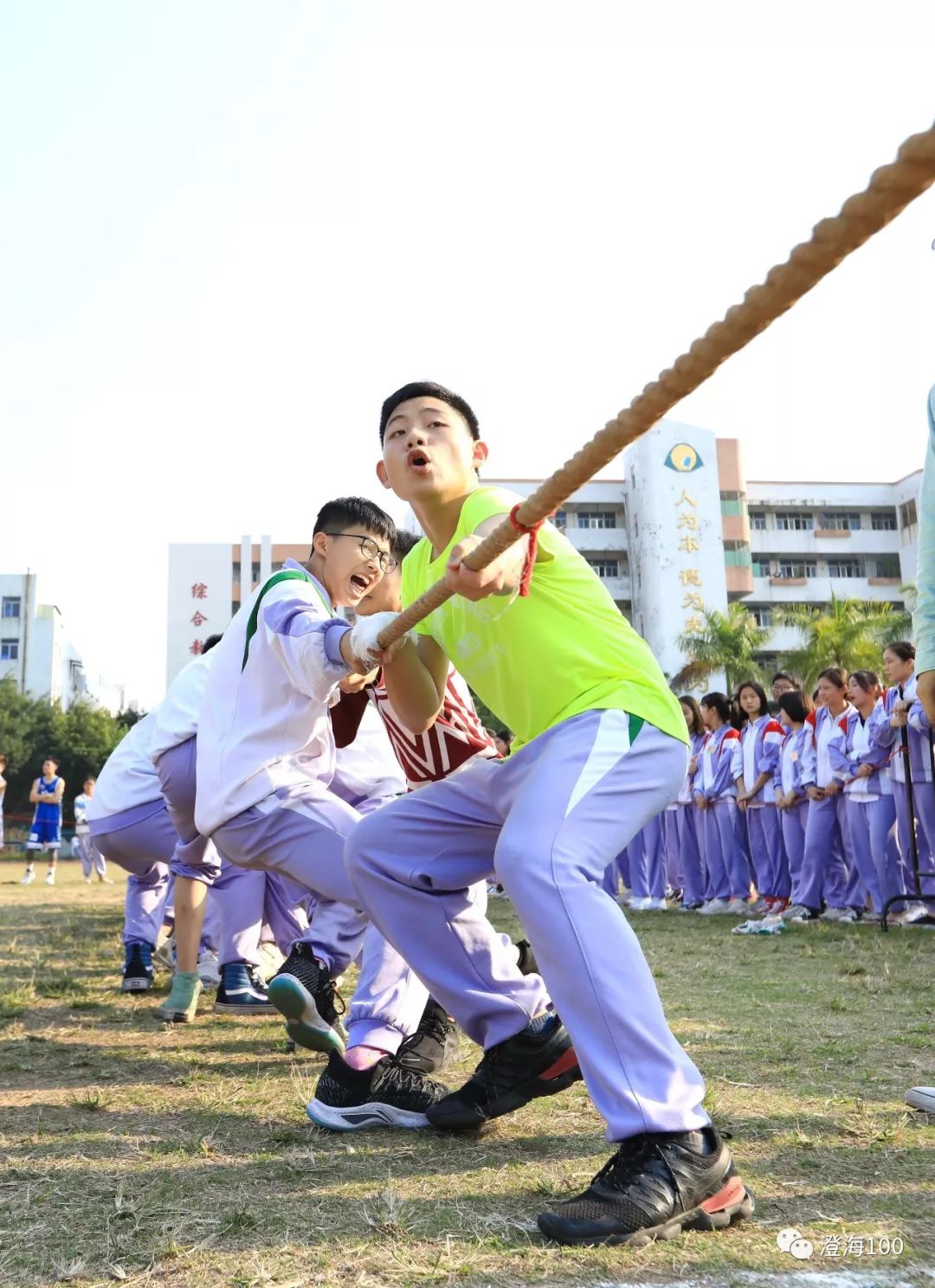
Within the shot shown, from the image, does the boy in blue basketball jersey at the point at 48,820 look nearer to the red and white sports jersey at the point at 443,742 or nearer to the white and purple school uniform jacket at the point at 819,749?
the white and purple school uniform jacket at the point at 819,749

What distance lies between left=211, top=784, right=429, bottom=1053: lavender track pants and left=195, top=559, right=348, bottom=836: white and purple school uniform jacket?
0.23ft

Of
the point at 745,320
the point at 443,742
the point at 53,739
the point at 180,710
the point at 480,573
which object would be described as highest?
the point at 53,739

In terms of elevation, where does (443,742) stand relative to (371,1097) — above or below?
above

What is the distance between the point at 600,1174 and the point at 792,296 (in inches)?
65.4

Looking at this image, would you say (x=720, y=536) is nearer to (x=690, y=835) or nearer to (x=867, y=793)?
(x=690, y=835)

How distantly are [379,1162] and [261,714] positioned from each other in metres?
1.59

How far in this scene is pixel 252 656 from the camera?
12.5ft

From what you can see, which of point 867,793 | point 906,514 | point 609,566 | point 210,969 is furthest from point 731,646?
point 210,969

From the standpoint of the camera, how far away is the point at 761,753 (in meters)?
10.7

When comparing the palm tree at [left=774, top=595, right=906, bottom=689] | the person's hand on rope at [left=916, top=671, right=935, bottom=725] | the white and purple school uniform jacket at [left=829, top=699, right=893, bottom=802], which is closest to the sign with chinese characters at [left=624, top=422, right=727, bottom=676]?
the palm tree at [left=774, top=595, right=906, bottom=689]

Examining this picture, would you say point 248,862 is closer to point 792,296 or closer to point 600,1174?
point 600,1174

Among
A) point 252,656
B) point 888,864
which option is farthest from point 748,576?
point 252,656

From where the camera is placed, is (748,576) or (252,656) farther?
(748,576)

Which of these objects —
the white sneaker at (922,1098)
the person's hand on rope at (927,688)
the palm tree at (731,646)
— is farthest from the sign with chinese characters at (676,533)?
the white sneaker at (922,1098)
